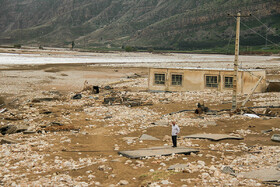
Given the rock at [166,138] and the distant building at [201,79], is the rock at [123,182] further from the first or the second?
the distant building at [201,79]

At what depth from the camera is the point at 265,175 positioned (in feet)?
37.1

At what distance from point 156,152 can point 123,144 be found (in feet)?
8.83

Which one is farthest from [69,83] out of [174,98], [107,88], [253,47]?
[253,47]

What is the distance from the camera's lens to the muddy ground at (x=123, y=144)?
39.3ft

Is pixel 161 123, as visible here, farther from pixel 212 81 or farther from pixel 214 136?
pixel 212 81

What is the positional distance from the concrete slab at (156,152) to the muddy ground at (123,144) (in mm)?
316

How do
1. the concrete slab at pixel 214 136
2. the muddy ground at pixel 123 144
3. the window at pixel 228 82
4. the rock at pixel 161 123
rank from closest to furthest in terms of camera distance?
the muddy ground at pixel 123 144 → the concrete slab at pixel 214 136 → the rock at pixel 161 123 → the window at pixel 228 82

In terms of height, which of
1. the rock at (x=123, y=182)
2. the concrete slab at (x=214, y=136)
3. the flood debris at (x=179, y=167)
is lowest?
the rock at (x=123, y=182)

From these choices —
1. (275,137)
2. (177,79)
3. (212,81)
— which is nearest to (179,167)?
(275,137)

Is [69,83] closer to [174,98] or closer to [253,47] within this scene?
[174,98]

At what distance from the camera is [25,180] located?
11938 millimetres

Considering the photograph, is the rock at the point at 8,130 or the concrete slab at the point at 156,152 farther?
the rock at the point at 8,130

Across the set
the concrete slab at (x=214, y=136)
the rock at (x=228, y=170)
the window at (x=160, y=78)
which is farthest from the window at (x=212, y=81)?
the rock at (x=228, y=170)

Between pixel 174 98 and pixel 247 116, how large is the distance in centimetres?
1098
